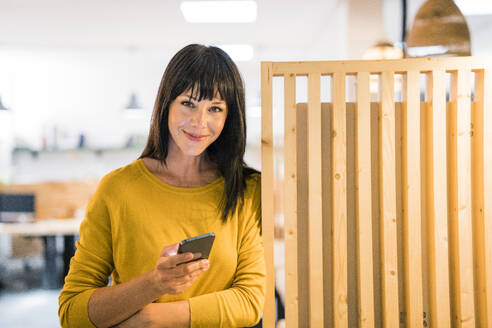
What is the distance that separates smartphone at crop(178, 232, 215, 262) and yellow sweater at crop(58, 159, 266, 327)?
21 centimetres

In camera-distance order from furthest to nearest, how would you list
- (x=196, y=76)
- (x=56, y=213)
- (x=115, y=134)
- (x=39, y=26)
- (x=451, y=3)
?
(x=115, y=134), (x=56, y=213), (x=39, y=26), (x=451, y=3), (x=196, y=76)

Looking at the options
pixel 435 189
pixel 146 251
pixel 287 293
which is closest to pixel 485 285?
pixel 435 189

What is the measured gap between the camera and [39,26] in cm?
441

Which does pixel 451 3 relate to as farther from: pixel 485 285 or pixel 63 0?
pixel 63 0

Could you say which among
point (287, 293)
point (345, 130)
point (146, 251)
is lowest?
point (287, 293)

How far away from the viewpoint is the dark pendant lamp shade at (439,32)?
4.82ft

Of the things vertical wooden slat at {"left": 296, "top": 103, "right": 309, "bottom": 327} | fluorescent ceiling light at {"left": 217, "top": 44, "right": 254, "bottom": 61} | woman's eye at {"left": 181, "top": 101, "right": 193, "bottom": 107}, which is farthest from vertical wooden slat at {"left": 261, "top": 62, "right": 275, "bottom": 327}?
fluorescent ceiling light at {"left": 217, "top": 44, "right": 254, "bottom": 61}

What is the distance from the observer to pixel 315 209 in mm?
1185

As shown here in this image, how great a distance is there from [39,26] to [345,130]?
4422 millimetres

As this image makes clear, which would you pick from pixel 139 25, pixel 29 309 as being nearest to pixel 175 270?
pixel 29 309

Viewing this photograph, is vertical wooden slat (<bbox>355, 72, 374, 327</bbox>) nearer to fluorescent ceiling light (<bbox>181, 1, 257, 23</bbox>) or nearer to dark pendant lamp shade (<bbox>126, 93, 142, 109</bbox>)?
fluorescent ceiling light (<bbox>181, 1, 257, 23</bbox>)

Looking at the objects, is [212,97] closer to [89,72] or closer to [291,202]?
[291,202]

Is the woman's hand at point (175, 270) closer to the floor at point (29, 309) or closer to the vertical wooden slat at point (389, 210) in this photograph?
the vertical wooden slat at point (389, 210)

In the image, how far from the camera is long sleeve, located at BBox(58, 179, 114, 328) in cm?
108
